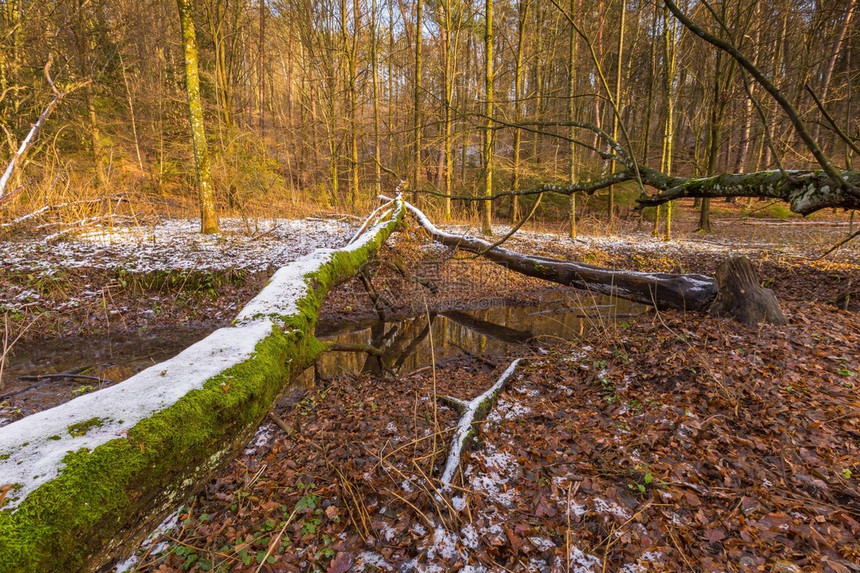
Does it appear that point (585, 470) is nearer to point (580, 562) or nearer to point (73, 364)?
point (580, 562)

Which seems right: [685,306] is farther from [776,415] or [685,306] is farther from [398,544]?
[398,544]

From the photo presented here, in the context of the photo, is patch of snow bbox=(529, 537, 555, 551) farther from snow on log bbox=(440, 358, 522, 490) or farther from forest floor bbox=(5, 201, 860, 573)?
snow on log bbox=(440, 358, 522, 490)

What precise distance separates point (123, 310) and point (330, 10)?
1633 cm

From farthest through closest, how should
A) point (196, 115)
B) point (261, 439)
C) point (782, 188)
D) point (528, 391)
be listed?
point (196, 115) → point (528, 391) → point (261, 439) → point (782, 188)

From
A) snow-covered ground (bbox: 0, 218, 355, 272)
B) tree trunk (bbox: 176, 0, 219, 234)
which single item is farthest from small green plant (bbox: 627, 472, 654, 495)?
tree trunk (bbox: 176, 0, 219, 234)

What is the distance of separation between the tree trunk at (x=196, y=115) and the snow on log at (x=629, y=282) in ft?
25.6

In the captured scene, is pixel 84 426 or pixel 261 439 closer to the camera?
pixel 84 426

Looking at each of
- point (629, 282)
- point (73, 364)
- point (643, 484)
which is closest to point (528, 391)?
point (643, 484)

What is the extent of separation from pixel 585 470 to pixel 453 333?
14.4ft

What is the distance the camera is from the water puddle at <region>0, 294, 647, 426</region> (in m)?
4.28

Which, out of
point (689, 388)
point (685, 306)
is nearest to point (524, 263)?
point (685, 306)

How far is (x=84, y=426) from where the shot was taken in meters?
1.43

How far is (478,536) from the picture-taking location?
2.06 meters

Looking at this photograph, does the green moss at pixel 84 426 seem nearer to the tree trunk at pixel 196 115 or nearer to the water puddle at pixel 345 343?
the water puddle at pixel 345 343
